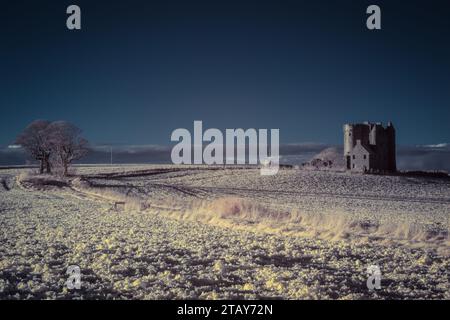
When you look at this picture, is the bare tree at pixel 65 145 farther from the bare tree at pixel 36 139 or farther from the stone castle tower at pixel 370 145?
the stone castle tower at pixel 370 145

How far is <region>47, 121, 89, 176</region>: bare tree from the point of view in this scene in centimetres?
5897

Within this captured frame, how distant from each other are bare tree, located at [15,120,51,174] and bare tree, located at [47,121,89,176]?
2780 mm

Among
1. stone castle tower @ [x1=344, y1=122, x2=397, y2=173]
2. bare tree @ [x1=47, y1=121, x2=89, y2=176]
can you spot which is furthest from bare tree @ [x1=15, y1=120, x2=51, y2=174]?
stone castle tower @ [x1=344, y1=122, x2=397, y2=173]

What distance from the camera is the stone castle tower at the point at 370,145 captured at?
204 ft

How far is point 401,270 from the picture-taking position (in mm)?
8938

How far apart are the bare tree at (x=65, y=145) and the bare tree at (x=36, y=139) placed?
278cm

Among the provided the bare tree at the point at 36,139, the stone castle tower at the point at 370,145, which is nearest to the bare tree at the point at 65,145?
the bare tree at the point at 36,139

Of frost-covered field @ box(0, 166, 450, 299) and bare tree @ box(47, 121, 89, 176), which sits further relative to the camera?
bare tree @ box(47, 121, 89, 176)

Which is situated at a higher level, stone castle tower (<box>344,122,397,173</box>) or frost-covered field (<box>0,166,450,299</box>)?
stone castle tower (<box>344,122,397,173</box>)

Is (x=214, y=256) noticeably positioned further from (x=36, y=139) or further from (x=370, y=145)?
(x=36, y=139)

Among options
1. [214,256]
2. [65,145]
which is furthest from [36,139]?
[214,256]

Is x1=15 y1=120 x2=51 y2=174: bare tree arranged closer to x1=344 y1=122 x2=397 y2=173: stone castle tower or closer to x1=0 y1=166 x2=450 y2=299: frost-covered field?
x1=344 y1=122 x2=397 y2=173: stone castle tower

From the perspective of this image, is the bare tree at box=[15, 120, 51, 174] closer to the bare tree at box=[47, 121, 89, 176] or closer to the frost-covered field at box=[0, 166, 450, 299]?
the bare tree at box=[47, 121, 89, 176]
